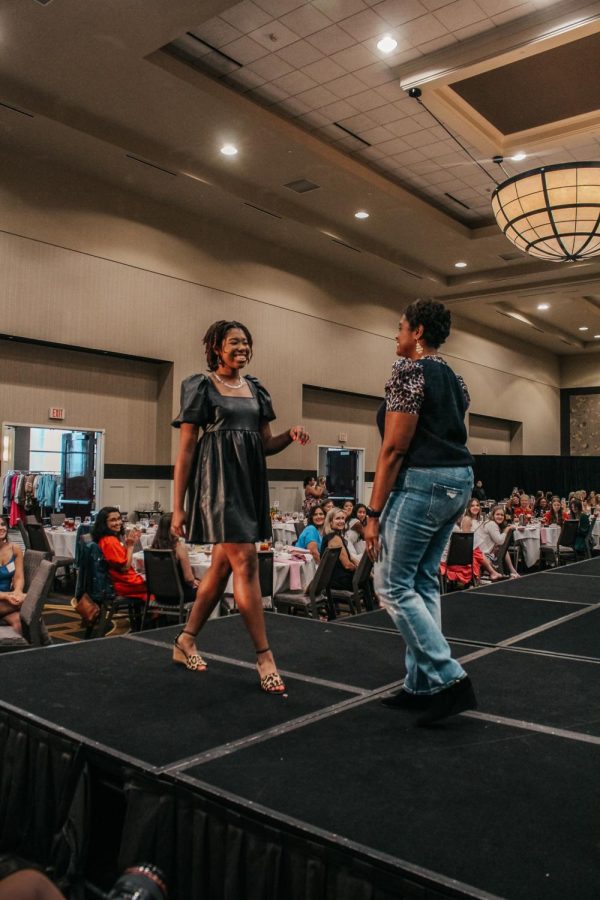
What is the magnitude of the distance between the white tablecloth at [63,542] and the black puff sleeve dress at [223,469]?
6.68 m

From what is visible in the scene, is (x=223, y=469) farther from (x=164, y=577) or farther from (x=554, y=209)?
(x=554, y=209)

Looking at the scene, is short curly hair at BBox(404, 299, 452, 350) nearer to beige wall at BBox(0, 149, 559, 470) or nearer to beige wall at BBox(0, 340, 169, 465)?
beige wall at BBox(0, 149, 559, 470)

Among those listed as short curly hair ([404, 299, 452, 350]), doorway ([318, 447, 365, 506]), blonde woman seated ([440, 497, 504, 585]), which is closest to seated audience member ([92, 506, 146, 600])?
blonde woman seated ([440, 497, 504, 585])

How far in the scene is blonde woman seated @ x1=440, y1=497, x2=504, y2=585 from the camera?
7.14 metres

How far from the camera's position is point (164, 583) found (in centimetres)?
523

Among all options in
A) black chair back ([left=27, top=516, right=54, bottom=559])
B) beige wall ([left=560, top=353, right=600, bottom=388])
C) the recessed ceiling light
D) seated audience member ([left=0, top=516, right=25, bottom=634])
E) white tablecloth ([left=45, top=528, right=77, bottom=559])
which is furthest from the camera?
beige wall ([left=560, top=353, right=600, bottom=388])

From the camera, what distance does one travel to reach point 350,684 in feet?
8.69

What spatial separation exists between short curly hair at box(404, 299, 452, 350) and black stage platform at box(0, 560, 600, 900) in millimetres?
1219

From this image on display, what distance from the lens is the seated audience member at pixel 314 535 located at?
6609mm

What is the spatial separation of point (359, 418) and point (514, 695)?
1295 cm

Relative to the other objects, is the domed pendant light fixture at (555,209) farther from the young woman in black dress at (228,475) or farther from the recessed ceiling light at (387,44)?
the young woman in black dress at (228,475)

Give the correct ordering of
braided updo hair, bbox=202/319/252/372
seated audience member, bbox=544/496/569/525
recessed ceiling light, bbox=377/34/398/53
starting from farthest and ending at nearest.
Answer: seated audience member, bbox=544/496/569/525
recessed ceiling light, bbox=377/34/398/53
braided updo hair, bbox=202/319/252/372

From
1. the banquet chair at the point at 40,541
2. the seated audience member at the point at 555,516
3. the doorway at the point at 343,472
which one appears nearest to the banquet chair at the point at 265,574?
the banquet chair at the point at 40,541

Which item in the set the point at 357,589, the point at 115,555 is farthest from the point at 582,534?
the point at 115,555
